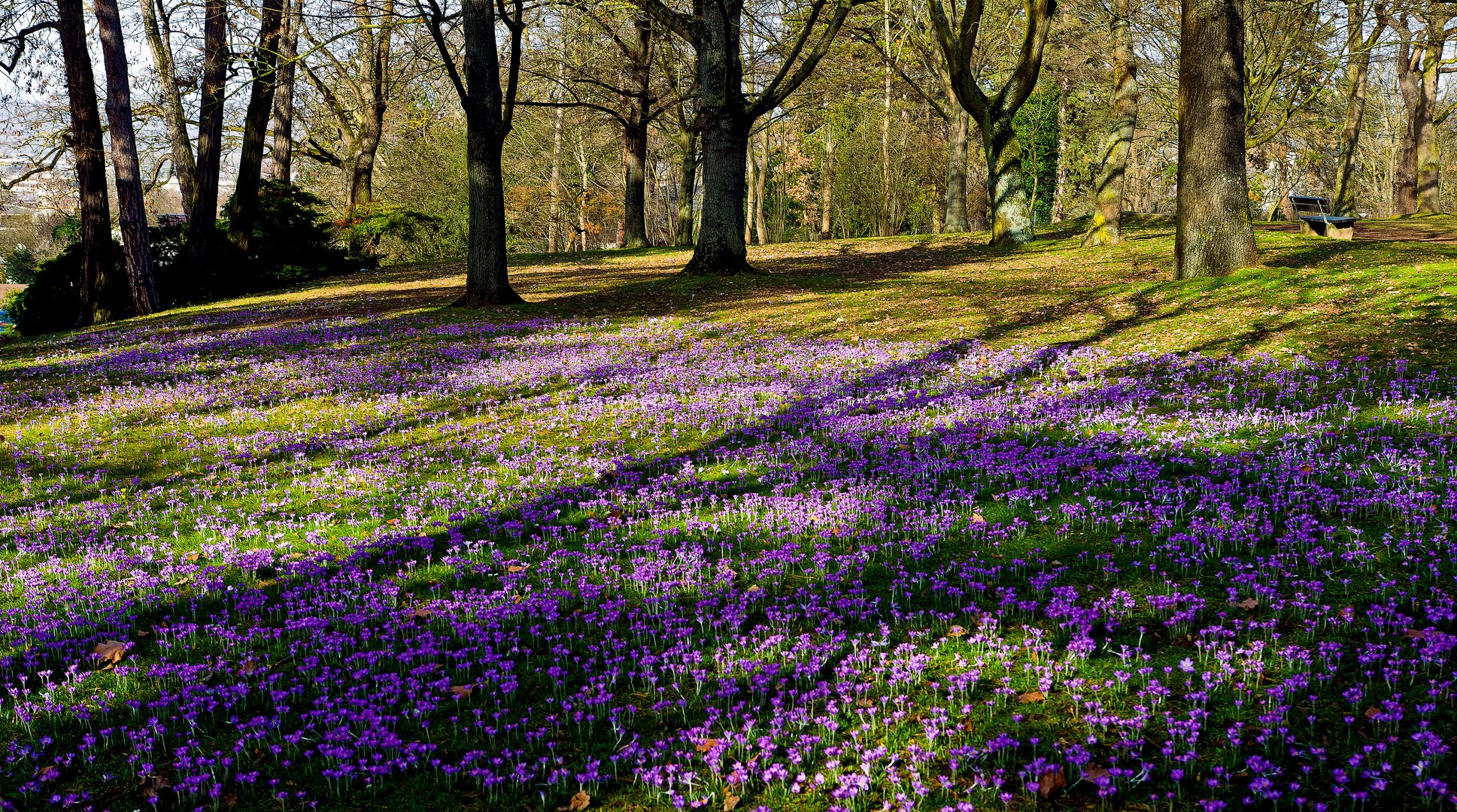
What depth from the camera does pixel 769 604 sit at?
5.49 meters

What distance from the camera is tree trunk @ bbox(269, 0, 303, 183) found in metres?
27.0

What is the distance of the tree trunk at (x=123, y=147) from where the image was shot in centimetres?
2203

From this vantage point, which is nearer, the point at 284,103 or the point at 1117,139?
the point at 1117,139

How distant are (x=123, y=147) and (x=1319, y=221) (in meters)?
32.5

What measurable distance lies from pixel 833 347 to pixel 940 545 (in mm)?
8669

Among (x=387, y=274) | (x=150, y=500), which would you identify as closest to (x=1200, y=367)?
(x=150, y=500)

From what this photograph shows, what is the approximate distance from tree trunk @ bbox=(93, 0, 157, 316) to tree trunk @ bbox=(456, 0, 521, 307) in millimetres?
9679

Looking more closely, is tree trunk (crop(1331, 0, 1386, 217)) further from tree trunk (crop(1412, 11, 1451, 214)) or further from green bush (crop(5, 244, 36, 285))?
green bush (crop(5, 244, 36, 285))

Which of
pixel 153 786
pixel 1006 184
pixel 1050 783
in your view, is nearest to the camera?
pixel 1050 783

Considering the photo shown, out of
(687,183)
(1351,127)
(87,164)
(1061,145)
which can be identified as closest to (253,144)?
(87,164)

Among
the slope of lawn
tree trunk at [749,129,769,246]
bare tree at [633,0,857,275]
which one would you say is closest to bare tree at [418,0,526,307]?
bare tree at [633,0,857,275]

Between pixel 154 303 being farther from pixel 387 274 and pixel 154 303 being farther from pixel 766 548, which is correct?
pixel 766 548

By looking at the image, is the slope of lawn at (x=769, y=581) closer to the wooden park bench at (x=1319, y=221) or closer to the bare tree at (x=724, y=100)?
the bare tree at (x=724, y=100)

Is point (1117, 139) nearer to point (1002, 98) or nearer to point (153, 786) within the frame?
point (1002, 98)
